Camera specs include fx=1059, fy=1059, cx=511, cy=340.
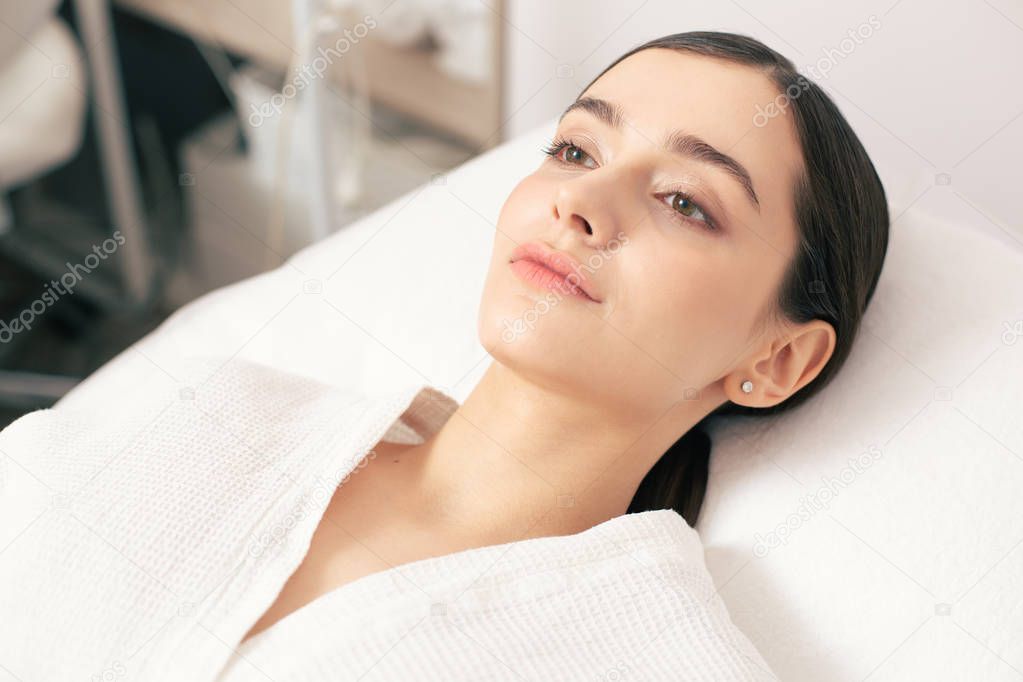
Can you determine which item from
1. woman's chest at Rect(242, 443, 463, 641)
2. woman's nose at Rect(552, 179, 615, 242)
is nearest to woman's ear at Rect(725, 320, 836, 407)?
woman's nose at Rect(552, 179, 615, 242)

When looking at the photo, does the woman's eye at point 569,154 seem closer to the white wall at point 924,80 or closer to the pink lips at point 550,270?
the pink lips at point 550,270

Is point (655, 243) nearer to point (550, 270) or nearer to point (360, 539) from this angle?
point (550, 270)

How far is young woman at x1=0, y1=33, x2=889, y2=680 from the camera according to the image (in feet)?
2.96

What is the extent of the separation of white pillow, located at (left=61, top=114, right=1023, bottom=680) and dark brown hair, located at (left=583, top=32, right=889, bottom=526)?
8 cm

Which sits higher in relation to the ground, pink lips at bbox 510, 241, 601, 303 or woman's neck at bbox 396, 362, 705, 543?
pink lips at bbox 510, 241, 601, 303

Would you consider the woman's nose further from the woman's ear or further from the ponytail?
the ponytail

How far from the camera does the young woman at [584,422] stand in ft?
2.96

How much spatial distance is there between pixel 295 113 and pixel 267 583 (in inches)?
51.8

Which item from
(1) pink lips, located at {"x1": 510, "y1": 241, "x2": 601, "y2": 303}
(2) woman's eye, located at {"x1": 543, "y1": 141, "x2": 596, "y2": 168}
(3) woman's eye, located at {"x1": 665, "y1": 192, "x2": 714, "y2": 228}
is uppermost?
(3) woman's eye, located at {"x1": 665, "y1": 192, "x2": 714, "y2": 228}

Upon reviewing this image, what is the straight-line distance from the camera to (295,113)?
205 centimetres

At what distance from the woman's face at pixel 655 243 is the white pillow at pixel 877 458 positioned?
0.49 ft

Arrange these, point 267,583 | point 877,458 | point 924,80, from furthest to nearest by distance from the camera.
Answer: point 924,80 < point 877,458 < point 267,583

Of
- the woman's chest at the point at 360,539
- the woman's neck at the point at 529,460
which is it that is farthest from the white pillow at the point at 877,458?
the woman's chest at the point at 360,539

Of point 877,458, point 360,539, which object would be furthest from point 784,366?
point 360,539
